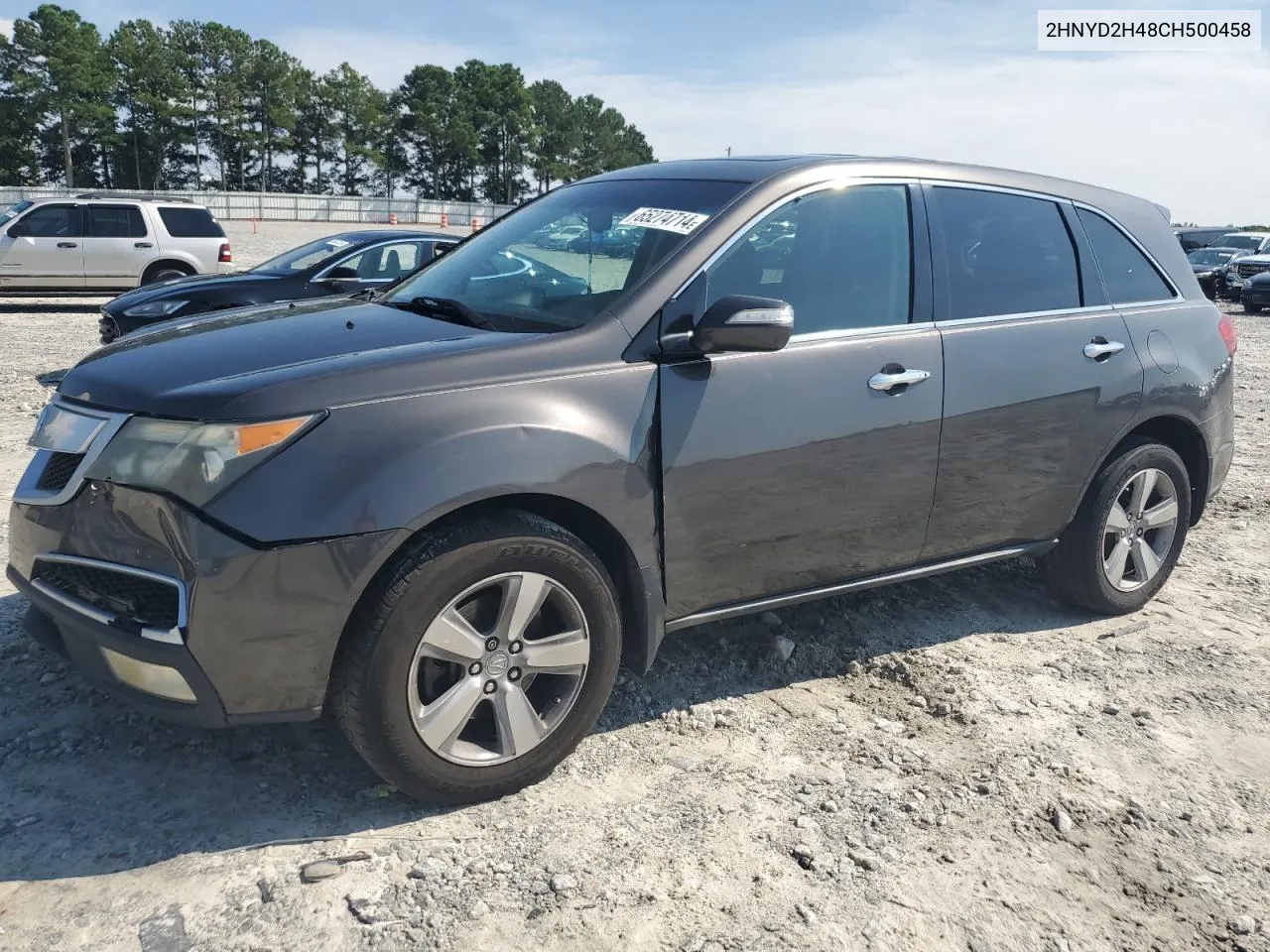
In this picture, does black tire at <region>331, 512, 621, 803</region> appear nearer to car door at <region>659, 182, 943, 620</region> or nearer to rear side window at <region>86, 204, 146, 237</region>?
car door at <region>659, 182, 943, 620</region>

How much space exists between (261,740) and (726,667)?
1.68m

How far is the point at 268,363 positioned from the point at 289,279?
7967mm

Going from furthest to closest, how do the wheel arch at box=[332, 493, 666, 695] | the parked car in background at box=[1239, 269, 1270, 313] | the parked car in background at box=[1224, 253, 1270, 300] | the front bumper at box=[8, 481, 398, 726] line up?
the parked car in background at box=[1224, 253, 1270, 300] < the parked car in background at box=[1239, 269, 1270, 313] < the wheel arch at box=[332, 493, 666, 695] < the front bumper at box=[8, 481, 398, 726]

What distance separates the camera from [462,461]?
2779mm

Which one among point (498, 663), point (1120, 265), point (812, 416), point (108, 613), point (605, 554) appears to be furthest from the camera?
point (1120, 265)

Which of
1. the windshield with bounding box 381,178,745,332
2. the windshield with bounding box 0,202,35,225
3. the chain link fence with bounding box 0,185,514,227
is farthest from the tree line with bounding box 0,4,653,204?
the windshield with bounding box 381,178,745,332

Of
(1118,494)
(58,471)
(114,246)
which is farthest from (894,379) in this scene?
(114,246)

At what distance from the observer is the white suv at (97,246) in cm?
1516

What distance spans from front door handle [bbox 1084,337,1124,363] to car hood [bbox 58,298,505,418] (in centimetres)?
242

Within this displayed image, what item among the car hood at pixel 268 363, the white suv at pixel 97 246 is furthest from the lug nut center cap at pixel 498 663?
the white suv at pixel 97 246

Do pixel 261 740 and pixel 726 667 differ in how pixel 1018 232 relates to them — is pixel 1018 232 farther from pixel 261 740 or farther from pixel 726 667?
pixel 261 740

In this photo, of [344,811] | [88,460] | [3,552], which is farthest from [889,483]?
[3,552]

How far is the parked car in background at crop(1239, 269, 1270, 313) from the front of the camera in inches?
890

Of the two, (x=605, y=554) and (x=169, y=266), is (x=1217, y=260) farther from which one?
(x=605, y=554)
